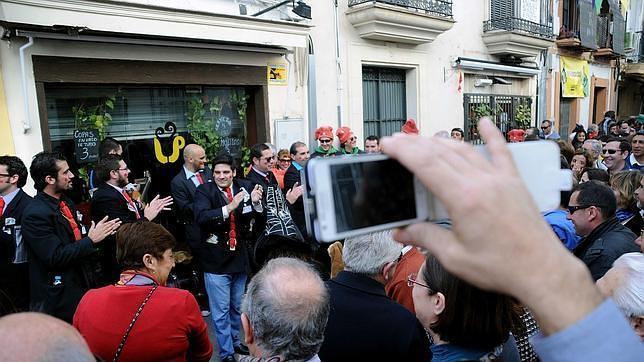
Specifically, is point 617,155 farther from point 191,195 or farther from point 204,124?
point 204,124

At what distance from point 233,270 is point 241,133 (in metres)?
3.28

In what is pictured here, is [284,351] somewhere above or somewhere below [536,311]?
below

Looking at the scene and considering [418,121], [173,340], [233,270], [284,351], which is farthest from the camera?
[418,121]

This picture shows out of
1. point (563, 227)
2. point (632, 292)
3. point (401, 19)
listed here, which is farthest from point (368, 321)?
point (401, 19)

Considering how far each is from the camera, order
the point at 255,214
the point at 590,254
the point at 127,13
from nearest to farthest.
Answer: the point at 590,254
the point at 255,214
the point at 127,13

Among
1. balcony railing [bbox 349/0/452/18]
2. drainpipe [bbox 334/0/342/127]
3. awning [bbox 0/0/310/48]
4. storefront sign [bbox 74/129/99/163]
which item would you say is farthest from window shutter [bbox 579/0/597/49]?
storefront sign [bbox 74/129/99/163]

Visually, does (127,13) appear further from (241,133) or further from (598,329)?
(598,329)

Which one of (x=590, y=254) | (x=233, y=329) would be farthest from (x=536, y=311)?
(x=233, y=329)

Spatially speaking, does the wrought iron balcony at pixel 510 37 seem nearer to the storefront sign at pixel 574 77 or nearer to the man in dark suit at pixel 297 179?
the storefront sign at pixel 574 77

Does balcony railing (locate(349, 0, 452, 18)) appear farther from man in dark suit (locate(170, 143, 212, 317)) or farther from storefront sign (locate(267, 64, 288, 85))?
man in dark suit (locate(170, 143, 212, 317))

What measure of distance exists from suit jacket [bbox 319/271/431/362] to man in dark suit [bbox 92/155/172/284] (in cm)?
224

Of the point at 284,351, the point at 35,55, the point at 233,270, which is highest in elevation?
the point at 35,55

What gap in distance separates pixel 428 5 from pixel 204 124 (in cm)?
504

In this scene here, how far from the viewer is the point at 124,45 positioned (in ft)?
16.6
